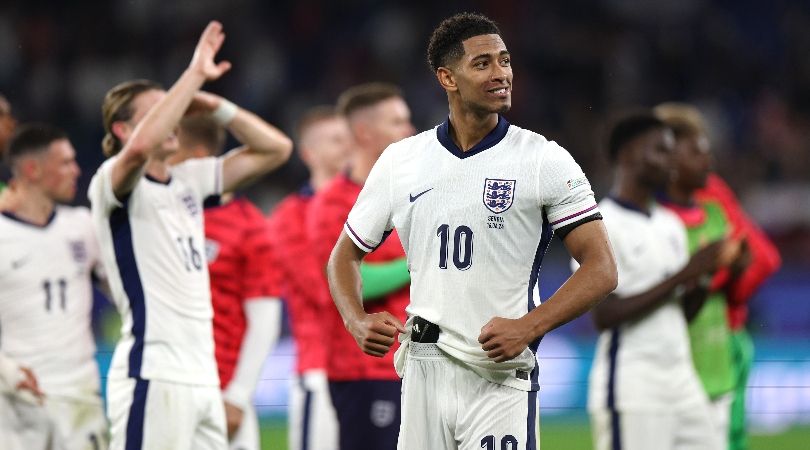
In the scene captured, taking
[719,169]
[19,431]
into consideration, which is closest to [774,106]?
[719,169]

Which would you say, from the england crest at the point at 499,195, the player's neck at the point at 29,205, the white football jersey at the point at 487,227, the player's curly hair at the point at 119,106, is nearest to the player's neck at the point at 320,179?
the player's neck at the point at 29,205

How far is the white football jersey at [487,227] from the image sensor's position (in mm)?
4895

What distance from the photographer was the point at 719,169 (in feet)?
61.8

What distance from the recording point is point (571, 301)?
15.5 feet

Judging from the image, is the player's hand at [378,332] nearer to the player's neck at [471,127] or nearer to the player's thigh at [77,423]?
the player's neck at [471,127]

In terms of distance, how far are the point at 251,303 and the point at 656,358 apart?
220cm

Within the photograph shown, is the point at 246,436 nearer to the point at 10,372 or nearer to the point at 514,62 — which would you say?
the point at 10,372

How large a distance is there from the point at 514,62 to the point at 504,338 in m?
16.3

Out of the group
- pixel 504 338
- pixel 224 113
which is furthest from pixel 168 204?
pixel 504 338

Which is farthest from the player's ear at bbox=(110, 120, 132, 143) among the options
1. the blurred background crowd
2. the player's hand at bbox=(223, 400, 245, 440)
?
the blurred background crowd

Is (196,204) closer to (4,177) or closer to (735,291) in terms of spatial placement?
(735,291)

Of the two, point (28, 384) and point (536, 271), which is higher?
point (536, 271)

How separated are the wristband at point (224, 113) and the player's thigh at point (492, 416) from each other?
90.7 inches

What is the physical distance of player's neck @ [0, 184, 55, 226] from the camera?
745cm
